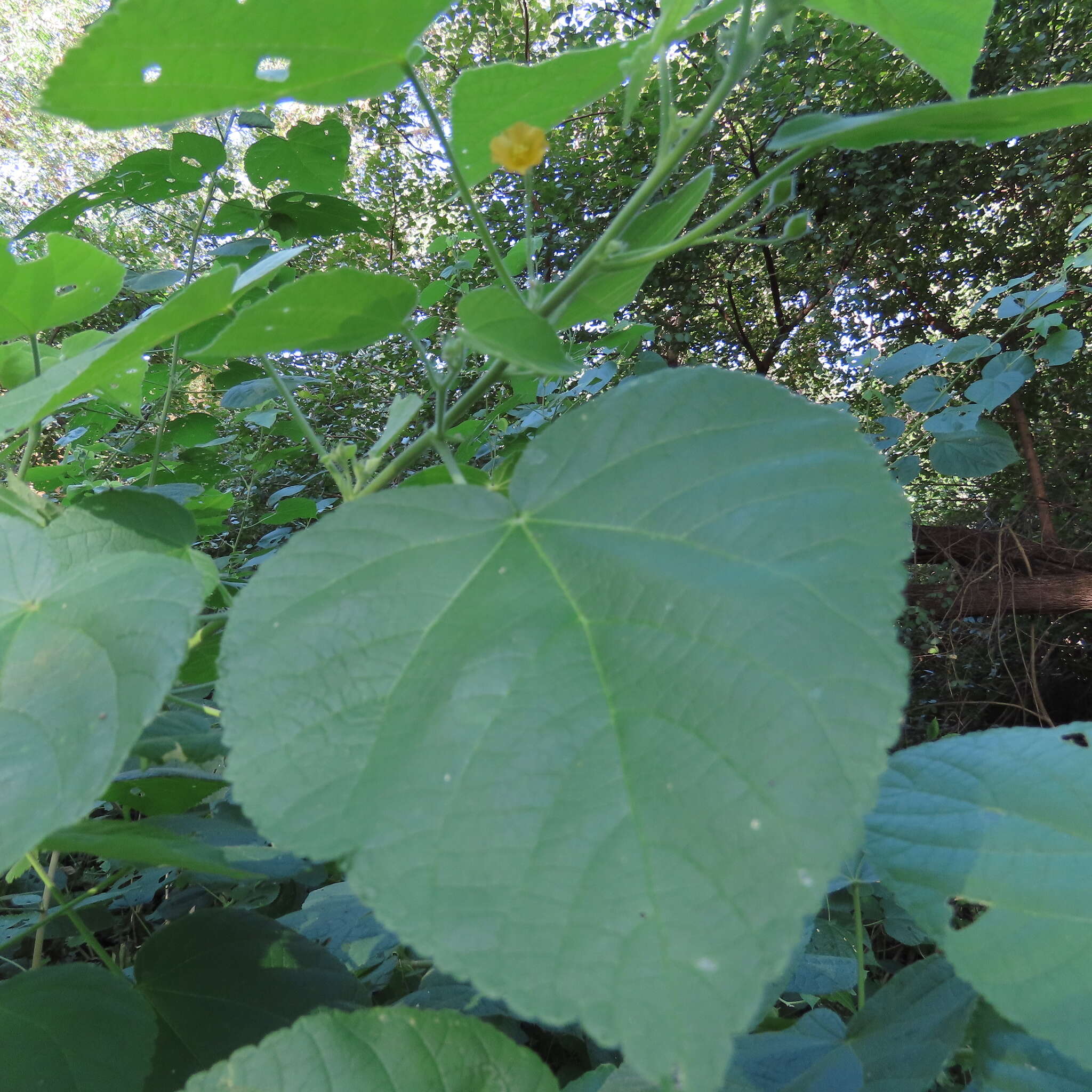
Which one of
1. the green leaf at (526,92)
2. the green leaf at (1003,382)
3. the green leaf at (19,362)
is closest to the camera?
the green leaf at (526,92)

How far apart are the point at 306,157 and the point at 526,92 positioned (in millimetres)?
1146

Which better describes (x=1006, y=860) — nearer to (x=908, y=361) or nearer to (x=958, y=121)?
(x=958, y=121)

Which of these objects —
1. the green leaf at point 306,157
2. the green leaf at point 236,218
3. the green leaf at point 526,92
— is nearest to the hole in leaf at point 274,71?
the green leaf at point 526,92

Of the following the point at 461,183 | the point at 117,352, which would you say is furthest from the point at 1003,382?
the point at 117,352

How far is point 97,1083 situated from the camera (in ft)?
2.01

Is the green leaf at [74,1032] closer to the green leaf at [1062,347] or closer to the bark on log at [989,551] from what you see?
the green leaf at [1062,347]

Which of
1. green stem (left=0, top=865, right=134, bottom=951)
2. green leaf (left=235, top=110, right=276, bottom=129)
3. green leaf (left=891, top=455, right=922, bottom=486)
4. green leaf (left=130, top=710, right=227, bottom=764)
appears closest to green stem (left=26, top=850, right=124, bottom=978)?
green stem (left=0, top=865, right=134, bottom=951)

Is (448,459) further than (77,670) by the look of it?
Yes

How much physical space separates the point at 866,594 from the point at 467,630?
9.0 inches

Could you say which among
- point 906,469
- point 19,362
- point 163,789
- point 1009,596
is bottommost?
point 1009,596

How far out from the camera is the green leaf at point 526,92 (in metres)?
0.53

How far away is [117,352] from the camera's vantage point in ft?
1.65

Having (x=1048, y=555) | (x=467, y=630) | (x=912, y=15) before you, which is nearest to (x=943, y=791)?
(x=467, y=630)

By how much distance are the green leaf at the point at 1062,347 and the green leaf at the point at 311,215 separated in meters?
2.30
